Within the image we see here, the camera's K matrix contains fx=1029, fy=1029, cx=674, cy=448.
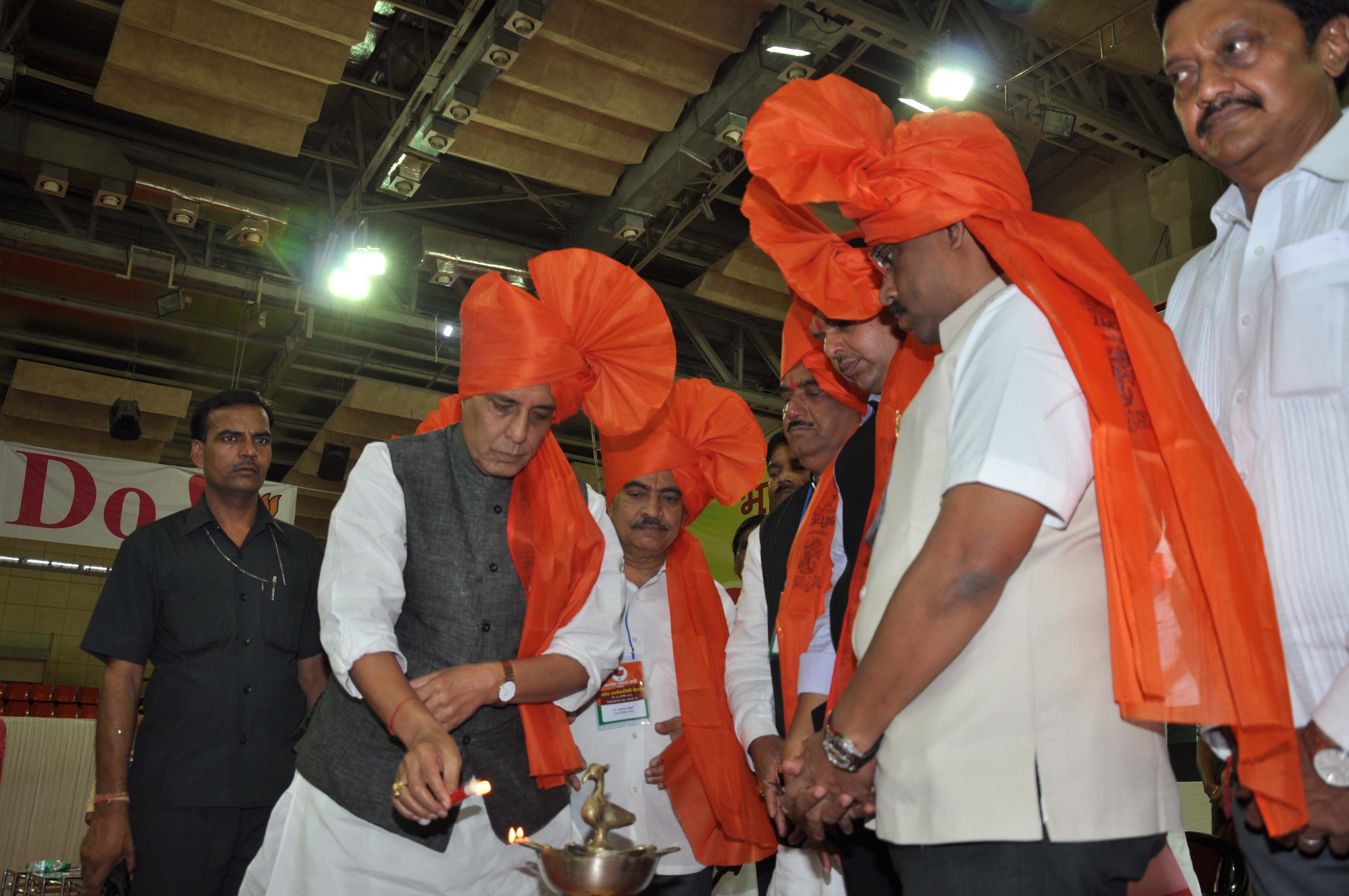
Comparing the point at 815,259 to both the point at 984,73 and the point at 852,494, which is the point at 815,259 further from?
the point at 984,73

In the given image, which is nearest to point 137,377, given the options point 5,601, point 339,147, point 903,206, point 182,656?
point 339,147

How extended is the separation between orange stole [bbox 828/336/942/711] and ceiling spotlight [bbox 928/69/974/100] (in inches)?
164

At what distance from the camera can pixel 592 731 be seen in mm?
2842

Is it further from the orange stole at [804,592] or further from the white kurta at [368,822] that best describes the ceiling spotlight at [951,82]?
the white kurta at [368,822]

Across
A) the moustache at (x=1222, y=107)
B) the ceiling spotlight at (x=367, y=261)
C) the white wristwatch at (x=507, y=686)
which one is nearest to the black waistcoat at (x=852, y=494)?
the white wristwatch at (x=507, y=686)

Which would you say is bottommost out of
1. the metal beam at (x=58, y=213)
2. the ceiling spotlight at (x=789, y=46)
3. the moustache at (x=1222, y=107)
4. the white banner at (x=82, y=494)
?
the moustache at (x=1222, y=107)

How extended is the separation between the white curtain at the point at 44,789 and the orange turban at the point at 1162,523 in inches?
258

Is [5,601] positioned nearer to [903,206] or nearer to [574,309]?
[574,309]

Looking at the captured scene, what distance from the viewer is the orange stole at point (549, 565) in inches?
78.4

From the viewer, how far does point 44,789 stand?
632 cm

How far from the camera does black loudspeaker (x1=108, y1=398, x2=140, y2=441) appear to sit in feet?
31.7

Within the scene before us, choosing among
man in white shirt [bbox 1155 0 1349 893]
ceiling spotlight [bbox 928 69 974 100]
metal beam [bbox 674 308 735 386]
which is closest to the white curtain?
metal beam [bbox 674 308 735 386]

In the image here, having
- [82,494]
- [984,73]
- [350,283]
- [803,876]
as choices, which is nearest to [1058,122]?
[984,73]

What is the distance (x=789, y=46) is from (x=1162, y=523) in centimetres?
497
